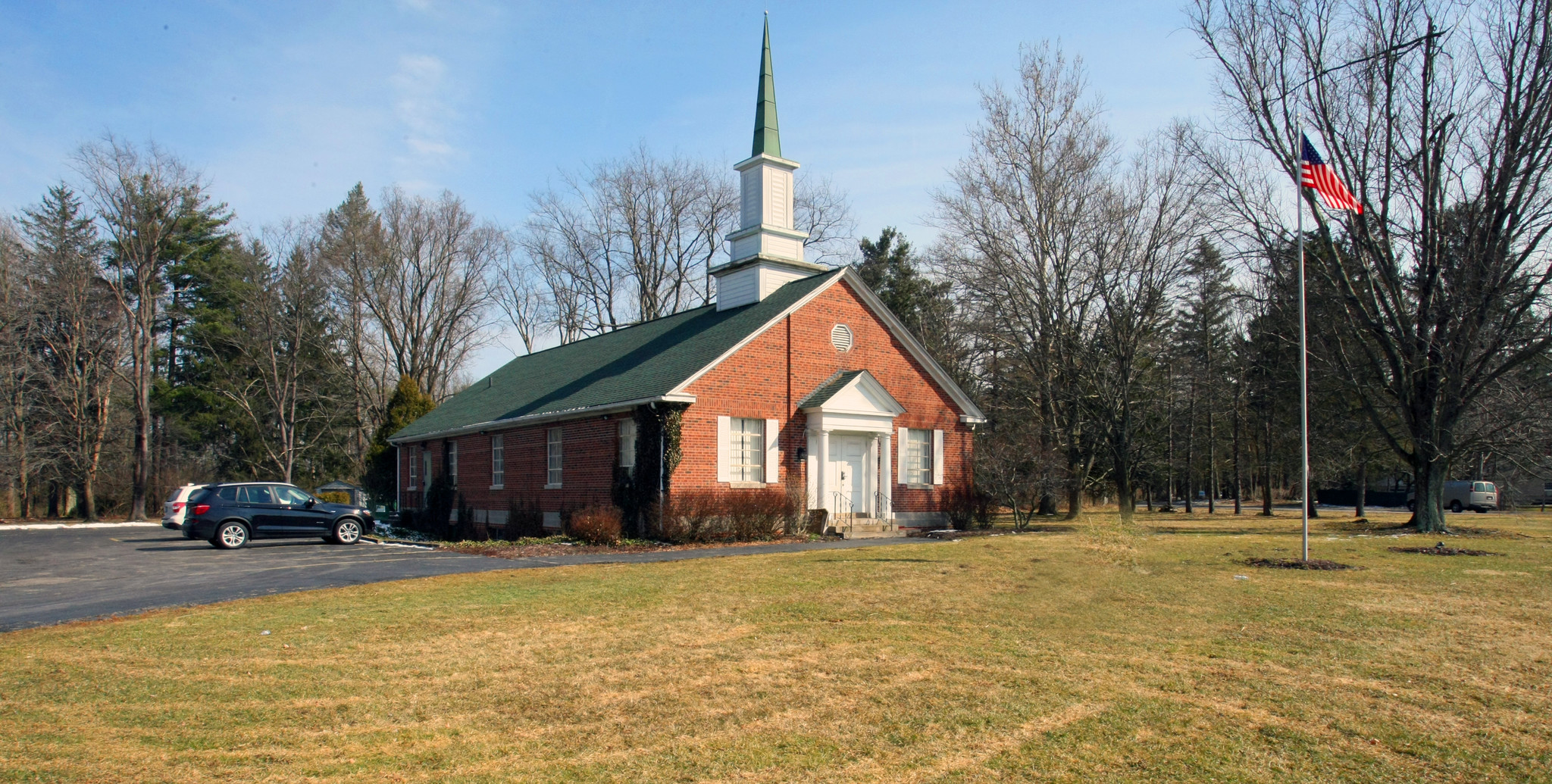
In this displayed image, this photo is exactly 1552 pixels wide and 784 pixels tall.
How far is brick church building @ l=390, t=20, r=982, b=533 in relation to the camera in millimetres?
22141

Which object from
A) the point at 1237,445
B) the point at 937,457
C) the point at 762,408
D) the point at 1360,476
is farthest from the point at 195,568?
the point at 1237,445

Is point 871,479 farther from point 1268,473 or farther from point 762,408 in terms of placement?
point 1268,473

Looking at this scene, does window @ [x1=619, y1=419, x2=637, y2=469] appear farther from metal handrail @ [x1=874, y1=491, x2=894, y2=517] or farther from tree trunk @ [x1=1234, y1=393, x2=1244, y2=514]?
tree trunk @ [x1=1234, y1=393, x2=1244, y2=514]

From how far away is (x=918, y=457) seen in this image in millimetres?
26219

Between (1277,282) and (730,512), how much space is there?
1606 centimetres

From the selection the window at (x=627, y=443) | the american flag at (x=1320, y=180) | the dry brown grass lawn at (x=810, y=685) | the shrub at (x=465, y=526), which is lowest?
the shrub at (x=465, y=526)

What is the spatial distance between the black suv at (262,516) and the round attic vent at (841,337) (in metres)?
12.5

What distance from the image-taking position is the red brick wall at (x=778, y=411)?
22.0 m

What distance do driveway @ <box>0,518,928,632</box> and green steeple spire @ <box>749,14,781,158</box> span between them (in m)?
12.0

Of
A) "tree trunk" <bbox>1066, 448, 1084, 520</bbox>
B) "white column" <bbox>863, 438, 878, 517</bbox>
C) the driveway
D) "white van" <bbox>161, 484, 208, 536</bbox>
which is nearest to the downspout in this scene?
the driveway

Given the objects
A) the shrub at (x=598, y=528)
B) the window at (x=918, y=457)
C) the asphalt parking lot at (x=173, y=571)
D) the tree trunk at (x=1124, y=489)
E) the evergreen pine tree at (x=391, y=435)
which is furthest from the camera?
the evergreen pine tree at (x=391, y=435)

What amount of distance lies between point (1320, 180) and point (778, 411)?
A: 12.2 metres

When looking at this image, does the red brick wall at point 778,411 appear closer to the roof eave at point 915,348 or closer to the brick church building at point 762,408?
the brick church building at point 762,408

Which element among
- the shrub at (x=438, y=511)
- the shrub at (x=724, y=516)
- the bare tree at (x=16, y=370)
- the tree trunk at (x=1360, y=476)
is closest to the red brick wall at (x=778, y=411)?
the shrub at (x=724, y=516)
